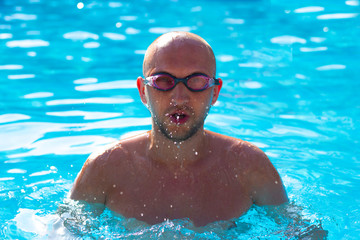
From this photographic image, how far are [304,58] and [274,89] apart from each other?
1.32 m

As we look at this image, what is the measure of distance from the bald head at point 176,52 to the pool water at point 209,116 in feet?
2.89

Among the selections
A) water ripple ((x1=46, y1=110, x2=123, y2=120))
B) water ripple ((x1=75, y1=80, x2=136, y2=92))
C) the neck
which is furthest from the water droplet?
the neck

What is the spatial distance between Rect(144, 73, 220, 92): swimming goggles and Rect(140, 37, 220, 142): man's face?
0.02 metres

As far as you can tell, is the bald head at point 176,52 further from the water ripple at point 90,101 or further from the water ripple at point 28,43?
the water ripple at point 28,43

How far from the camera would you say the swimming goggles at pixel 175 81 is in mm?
2811

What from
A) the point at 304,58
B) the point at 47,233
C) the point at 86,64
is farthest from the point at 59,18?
the point at 47,233

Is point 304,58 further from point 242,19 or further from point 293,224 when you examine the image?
point 293,224

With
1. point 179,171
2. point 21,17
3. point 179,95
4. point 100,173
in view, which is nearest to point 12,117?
point 100,173

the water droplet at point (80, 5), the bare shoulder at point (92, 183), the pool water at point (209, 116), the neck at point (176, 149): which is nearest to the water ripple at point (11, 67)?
the pool water at point (209, 116)

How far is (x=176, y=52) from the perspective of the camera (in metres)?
2.86

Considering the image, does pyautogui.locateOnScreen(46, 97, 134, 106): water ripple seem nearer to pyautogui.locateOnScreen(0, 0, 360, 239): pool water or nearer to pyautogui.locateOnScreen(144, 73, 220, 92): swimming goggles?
pyautogui.locateOnScreen(0, 0, 360, 239): pool water

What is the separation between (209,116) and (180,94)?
2659mm

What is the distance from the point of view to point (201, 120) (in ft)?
9.55

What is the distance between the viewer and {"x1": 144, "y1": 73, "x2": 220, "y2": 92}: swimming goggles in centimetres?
281
